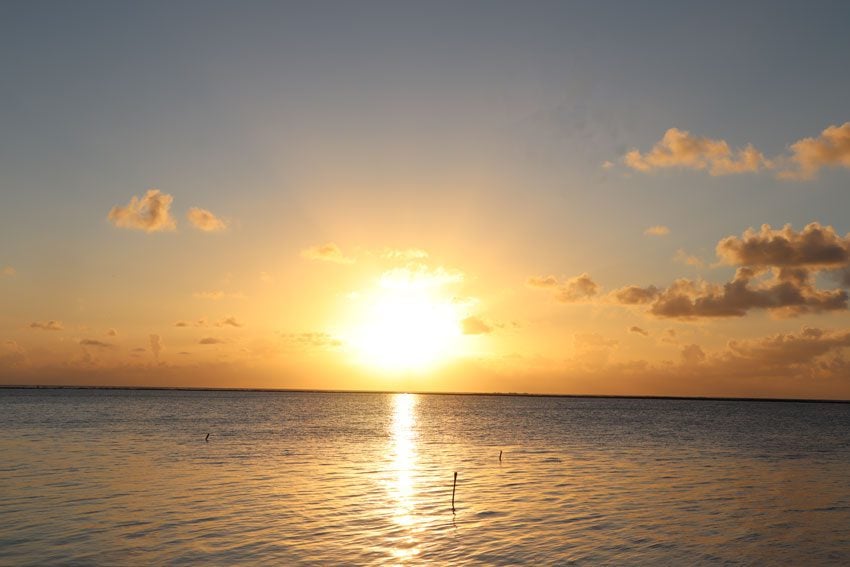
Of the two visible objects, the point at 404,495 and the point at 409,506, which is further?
the point at 404,495

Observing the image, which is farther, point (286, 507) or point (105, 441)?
point (105, 441)

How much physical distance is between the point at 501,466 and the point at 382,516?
94.8 feet

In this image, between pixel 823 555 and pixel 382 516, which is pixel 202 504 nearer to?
pixel 382 516

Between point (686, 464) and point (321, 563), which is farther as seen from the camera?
point (686, 464)

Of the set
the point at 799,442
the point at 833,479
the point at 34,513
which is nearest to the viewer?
the point at 34,513

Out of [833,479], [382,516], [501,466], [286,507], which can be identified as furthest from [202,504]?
[833,479]

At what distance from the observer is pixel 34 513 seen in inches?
1503

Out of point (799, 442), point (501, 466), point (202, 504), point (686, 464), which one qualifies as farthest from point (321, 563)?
point (799, 442)

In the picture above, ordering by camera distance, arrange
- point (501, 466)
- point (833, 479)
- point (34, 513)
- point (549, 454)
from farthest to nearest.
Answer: point (549, 454), point (501, 466), point (833, 479), point (34, 513)

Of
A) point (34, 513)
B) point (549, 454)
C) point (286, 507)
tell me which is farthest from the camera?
point (549, 454)

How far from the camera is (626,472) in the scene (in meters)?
61.8

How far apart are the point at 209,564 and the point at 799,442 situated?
350 feet

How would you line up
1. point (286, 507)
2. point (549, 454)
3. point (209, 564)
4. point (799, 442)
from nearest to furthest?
point (209, 564), point (286, 507), point (549, 454), point (799, 442)

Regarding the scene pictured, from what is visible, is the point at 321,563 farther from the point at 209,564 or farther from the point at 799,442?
the point at 799,442
